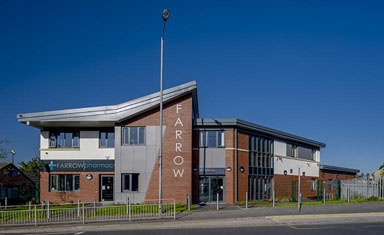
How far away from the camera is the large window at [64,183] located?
33.0 meters

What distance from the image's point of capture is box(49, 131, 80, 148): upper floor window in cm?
3344

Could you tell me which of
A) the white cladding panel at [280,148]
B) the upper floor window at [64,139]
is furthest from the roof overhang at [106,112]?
the white cladding panel at [280,148]

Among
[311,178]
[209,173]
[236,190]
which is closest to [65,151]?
[209,173]

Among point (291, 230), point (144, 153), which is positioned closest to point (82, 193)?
point (144, 153)

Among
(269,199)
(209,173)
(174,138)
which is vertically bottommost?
(269,199)

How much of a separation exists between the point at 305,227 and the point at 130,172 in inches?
609

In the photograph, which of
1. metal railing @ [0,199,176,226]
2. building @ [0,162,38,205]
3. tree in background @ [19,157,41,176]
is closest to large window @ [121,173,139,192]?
metal railing @ [0,199,176,226]

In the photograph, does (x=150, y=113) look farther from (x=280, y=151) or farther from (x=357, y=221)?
(x=357, y=221)

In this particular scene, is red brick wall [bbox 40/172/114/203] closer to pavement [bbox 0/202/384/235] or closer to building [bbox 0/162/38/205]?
building [bbox 0/162/38/205]

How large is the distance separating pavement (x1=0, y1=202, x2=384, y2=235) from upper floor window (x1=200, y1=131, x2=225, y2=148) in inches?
342

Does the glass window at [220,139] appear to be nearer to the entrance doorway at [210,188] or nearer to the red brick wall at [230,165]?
the red brick wall at [230,165]

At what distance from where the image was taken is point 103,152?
108 feet

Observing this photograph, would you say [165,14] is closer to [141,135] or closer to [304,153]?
[141,135]

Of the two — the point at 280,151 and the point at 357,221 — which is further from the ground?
the point at 280,151
